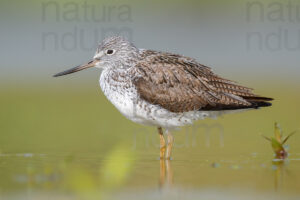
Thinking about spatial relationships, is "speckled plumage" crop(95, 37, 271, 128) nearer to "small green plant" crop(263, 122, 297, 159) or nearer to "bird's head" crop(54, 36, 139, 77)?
"bird's head" crop(54, 36, 139, 77)

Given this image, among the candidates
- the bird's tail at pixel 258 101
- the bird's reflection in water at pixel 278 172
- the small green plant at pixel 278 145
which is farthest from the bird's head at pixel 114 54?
the bird's reflection in water at pixel 278 172

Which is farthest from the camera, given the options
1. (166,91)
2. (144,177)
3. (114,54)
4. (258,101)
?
(114,54)

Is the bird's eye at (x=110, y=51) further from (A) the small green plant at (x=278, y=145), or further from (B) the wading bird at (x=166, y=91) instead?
(A) the small green plant at (x=278, y=145)

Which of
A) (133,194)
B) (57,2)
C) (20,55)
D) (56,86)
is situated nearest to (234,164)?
(133,194)

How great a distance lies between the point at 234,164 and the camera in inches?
408

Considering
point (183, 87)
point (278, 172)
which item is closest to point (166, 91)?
point (183, 87)

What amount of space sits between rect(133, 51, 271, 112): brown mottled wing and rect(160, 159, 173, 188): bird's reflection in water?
0.92 m

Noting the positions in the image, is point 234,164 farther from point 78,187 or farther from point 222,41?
point 222,41

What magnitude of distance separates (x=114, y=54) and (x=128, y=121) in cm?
402

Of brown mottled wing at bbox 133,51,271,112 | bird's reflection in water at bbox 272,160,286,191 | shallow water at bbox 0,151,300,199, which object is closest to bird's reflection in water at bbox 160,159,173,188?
shallow water at bbox 0,151,300,199

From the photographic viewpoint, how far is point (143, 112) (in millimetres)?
11016

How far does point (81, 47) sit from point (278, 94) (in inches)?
339

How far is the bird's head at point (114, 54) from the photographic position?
11.8m

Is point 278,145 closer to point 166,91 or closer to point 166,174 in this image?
point 166,91
